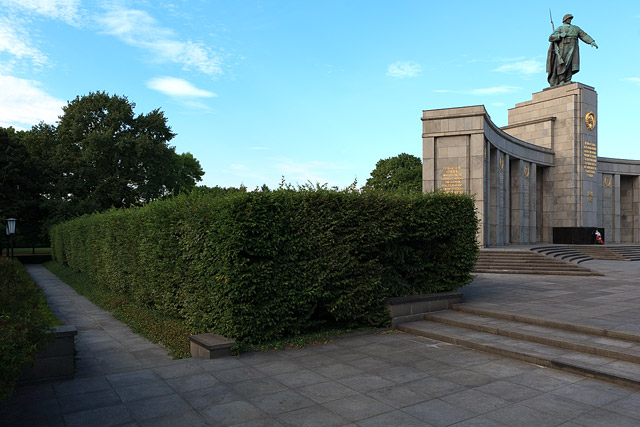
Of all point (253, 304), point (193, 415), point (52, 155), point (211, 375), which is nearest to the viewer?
point (193, 415)

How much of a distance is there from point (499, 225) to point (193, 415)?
2816 centimetres

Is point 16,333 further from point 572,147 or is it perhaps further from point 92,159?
point 92,159

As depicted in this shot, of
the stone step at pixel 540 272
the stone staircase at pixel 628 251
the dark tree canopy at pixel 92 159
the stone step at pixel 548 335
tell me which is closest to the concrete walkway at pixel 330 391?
the stone step at pixel 548 335

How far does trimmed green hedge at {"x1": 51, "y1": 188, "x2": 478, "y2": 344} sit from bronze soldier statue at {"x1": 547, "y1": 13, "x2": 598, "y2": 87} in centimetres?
3277

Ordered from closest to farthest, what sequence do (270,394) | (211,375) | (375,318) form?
(270,394) → (211,375) → (375,318)

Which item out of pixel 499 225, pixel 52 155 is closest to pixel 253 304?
pixel 499 225

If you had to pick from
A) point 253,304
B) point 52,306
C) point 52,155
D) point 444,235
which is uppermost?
point 52,155

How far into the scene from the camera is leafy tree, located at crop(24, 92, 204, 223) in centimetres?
4272

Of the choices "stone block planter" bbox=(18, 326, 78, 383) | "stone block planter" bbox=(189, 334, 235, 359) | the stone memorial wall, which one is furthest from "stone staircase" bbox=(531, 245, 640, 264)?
"stone block planter" bbox=(18, 326, 78, 383)

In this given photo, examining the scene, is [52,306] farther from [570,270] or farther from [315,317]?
[570,270]

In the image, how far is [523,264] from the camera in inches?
883

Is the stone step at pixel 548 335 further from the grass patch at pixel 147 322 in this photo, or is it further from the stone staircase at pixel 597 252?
the stone staircase at pixel 597 252

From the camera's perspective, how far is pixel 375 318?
10.5 metres

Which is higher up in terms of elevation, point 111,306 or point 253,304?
point 253,304
